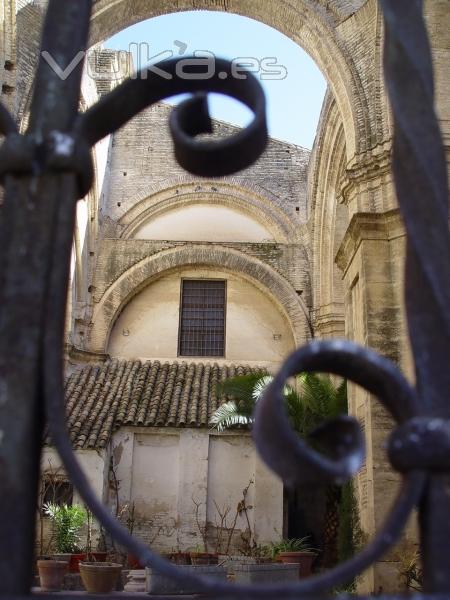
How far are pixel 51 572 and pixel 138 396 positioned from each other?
5.91 m

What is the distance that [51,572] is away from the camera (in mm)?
8672

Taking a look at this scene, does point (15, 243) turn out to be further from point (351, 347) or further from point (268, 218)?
point (268, 218)

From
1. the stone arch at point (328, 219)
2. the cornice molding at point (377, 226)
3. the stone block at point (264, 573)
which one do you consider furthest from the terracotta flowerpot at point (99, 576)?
the stone arch at point (328, 219)

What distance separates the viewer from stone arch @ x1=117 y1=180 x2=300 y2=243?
1891 cm

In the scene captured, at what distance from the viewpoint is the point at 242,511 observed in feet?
42.0

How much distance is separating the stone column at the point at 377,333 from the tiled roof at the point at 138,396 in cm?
524

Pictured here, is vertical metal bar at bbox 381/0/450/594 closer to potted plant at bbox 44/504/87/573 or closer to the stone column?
the stone column

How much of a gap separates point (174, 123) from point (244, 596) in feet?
2.81

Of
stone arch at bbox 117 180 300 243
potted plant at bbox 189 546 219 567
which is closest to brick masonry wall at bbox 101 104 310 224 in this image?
stone arch at bbox 117 180 300 243

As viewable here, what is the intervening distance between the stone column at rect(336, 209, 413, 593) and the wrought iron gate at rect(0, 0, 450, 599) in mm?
6719

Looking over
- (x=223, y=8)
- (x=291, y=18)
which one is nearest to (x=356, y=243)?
(x=291, y=18)

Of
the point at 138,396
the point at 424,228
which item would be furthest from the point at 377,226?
the point at 424,228

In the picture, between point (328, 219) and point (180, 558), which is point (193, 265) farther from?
point (180, 558)

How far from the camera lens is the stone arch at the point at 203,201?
62.0 feet
